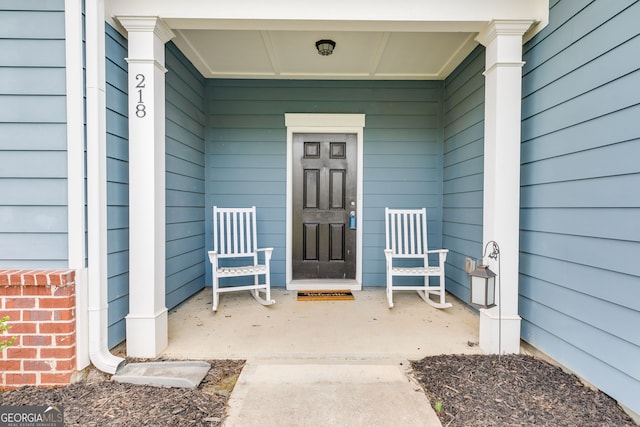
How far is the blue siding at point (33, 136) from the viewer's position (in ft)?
5.70

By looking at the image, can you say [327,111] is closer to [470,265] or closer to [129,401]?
[470,265]

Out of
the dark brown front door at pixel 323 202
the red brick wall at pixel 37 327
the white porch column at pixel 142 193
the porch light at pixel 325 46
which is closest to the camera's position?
the red brick wall at pixel 37 327

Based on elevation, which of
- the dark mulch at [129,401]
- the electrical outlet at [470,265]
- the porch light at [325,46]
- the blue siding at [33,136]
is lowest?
the dark mulch at [129,401]

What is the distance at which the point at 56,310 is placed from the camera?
1688mm

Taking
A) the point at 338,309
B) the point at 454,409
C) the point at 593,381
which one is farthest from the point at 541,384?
the point at 338,309

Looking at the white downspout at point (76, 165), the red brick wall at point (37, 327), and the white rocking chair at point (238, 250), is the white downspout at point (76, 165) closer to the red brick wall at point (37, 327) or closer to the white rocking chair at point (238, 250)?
the red brick wall at point (37, 327)

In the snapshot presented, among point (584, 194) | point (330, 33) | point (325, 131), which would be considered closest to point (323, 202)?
point (325, 131)

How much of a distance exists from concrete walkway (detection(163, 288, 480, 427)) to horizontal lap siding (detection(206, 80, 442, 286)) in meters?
0.80

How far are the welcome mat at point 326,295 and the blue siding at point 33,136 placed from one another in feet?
6.95

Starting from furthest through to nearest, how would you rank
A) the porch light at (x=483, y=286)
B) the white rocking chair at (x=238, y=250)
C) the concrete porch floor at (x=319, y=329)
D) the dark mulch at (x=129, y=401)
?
1. the white rocking chair at (x=238, y=250)
2. the concrete porch floor at (x=319, y=329)
3. the porch light at (x=483, y=286)
4. the dark mulch at (x=129, y=401)

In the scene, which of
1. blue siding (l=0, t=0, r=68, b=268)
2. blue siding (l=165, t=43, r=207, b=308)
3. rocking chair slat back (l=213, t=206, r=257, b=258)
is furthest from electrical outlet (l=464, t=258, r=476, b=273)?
blue siding (l=165, t=43, r=207, b=308)

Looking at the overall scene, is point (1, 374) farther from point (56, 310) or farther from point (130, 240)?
point (130, 240)

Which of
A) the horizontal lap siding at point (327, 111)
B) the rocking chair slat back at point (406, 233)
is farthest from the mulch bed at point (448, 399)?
the horizontal lap siding at point (327, 111)

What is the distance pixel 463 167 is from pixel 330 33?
1.72 meters
